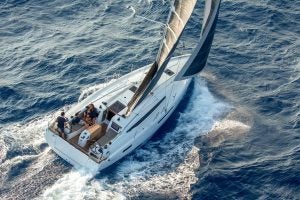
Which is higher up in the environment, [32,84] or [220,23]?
[220,23]

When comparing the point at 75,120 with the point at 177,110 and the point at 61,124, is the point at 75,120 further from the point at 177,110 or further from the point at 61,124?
the point at 177,110

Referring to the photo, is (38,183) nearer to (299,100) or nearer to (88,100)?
(88,100)

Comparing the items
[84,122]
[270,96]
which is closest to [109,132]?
[84,122]

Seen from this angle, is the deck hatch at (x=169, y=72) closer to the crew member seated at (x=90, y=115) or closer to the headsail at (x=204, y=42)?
the headsail at (x=204, y=42)

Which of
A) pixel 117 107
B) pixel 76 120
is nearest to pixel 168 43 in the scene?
pixel 117 107

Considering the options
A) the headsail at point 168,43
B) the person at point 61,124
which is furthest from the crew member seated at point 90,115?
the headsail at point 168,43

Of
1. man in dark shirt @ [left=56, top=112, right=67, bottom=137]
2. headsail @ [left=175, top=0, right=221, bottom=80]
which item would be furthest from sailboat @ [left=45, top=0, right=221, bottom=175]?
man in dark shirt @ [left=56, top=112, right=67, bottom=137]

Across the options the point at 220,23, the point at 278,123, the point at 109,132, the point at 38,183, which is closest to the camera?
the point at 38,183

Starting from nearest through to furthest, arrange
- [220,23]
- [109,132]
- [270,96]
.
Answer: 1. [109,132]
2. [270,96]
3. [220,23]
